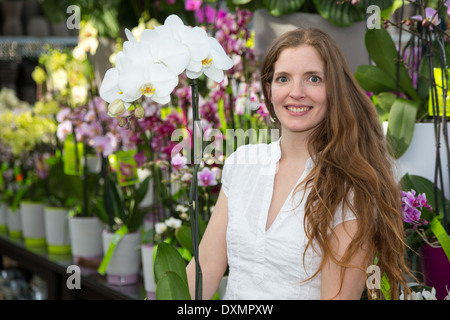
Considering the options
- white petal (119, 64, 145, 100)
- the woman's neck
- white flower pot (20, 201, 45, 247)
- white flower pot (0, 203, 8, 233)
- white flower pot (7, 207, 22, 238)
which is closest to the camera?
white petal (119, 64, 145, 100)

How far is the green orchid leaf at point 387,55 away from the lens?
1356 millimetres

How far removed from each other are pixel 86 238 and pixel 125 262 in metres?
0.27

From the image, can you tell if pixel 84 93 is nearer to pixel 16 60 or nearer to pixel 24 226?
pixel 24 226

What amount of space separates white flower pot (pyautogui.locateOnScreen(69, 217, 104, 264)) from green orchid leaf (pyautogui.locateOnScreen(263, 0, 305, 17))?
894 mm

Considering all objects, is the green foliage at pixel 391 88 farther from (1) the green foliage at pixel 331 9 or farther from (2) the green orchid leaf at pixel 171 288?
(2) the green orchid leaf at pixel 171 288

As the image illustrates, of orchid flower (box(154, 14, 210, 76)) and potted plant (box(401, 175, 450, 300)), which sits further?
potted plant (box(401, 175, 450, 300))

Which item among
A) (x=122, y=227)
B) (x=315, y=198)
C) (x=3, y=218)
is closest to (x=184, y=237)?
(x=122, y=227)

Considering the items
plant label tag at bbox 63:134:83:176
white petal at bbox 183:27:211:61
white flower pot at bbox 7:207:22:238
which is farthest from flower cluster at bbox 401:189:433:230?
white flower pot at bbox 7:207:22:238

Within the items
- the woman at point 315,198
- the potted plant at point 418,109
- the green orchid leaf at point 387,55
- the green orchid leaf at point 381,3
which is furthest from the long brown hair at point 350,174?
the green orchid leaf at point 381,3

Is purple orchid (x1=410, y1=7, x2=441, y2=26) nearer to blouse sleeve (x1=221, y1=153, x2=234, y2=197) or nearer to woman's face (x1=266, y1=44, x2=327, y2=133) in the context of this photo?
woman's face (x1=266, y1=44, x2=327, y2=133)

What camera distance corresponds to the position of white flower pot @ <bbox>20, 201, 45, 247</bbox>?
2.25m
